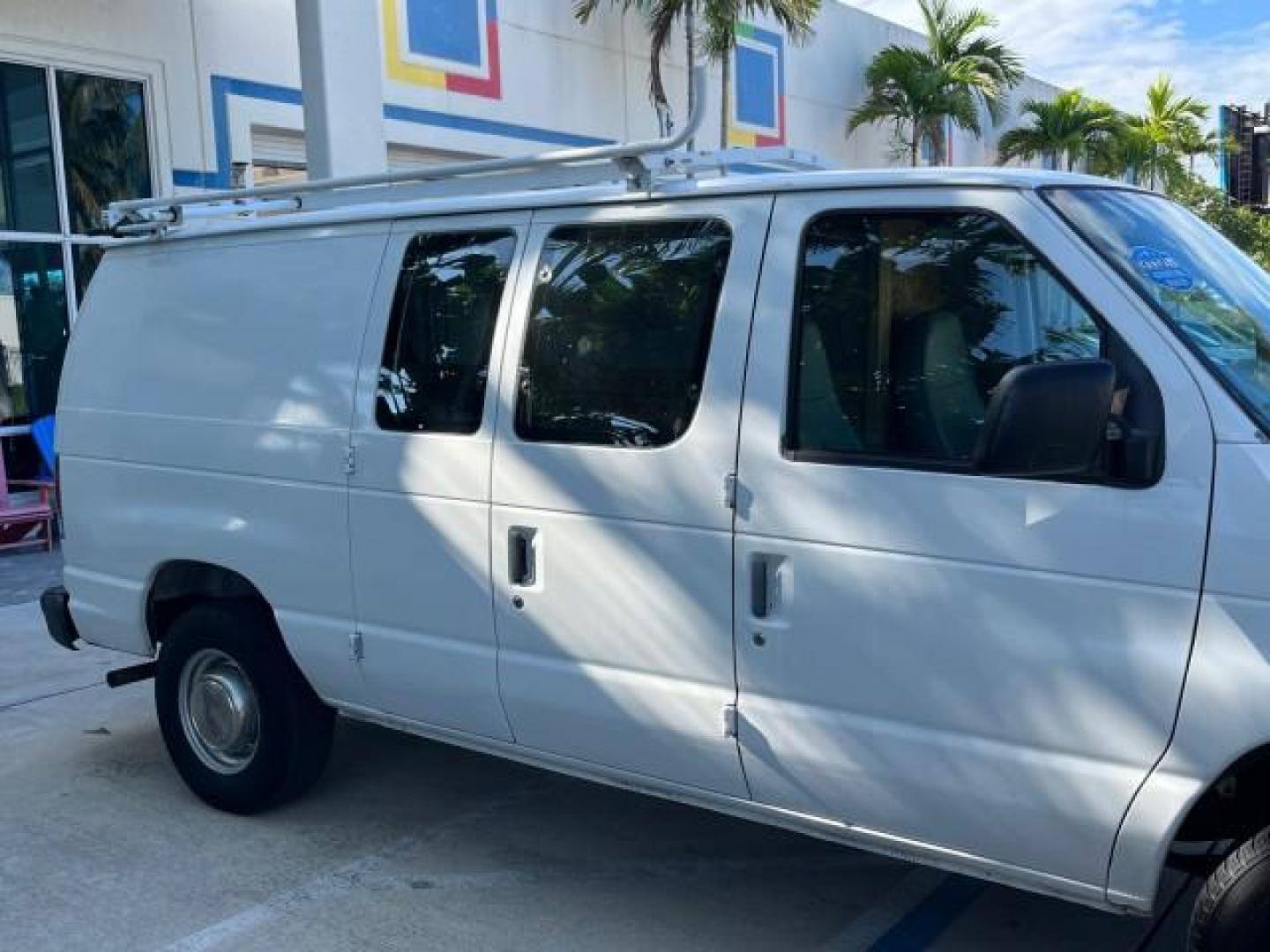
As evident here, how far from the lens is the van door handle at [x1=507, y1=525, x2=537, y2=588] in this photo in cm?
371

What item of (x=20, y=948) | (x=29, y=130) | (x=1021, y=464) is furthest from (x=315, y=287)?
(x=29, y=130)

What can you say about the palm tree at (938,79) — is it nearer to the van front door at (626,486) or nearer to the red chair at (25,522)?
the red chair at (25,522)

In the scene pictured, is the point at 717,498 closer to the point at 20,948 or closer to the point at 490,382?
the point at 490,382

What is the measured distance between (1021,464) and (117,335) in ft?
11.9

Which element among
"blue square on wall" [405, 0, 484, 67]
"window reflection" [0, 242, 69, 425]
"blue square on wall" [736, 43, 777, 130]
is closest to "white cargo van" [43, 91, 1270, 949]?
"window reflection" [0, 242, 69, 425]

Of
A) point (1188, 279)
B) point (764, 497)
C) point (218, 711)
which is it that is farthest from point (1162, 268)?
point (218, 711)

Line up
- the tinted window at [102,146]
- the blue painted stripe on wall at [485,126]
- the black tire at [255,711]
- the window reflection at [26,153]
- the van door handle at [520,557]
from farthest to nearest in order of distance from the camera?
the blue painted stripe on wall at [485,126] → the tinted window at [102,146] → the window reflection at [26,153] → the black tire at [255,711] → the van door handle at [520,557]

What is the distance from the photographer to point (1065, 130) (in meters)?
24.9

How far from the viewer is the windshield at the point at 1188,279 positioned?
2830 mm

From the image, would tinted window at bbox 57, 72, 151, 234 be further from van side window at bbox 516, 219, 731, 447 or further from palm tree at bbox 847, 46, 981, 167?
palm tree at bbox 847, 46, 981, 167

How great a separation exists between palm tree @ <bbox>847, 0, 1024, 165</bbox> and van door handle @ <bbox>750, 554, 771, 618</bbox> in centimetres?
1889

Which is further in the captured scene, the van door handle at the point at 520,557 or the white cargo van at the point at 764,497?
the van door handle at the point at 520,557

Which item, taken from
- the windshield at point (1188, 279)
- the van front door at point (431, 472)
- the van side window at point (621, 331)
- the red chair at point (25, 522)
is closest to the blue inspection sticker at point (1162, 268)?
the windshield at point (1188, 279)

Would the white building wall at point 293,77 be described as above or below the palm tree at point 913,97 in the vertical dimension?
below
